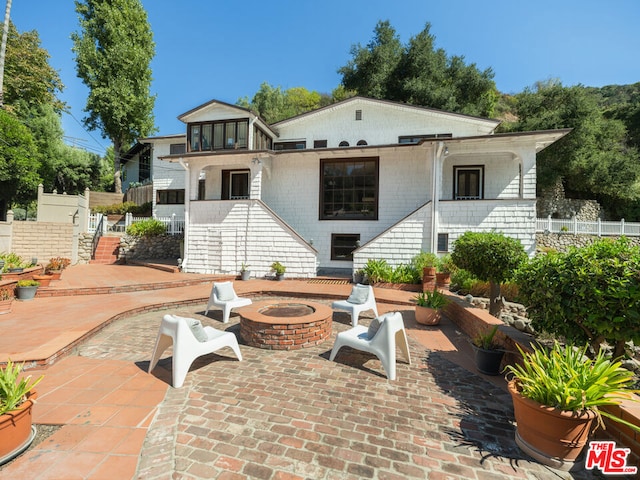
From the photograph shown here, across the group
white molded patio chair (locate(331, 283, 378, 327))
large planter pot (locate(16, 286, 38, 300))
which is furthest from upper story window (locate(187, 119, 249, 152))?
white molded patio chair (locate(331, 283, 378, 327))

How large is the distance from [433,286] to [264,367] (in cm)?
702

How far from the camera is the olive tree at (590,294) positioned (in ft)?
9.29

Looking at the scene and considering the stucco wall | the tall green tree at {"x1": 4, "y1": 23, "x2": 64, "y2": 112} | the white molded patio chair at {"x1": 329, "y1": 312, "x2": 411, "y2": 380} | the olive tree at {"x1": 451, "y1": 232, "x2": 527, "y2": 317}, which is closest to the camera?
the white molded patio chair at {"x1": 329, "y1": 312, "x2": 411, "y2": 380}

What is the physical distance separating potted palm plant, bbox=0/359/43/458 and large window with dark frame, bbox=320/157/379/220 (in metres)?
11.4

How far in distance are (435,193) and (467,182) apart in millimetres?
2760

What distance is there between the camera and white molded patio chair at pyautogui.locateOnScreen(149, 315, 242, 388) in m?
3.60

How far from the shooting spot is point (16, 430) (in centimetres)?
229

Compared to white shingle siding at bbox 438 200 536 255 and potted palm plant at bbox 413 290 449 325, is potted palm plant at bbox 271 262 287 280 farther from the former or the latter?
white shingle siding at bbox 438 200 536 255

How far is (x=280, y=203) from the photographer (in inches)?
540

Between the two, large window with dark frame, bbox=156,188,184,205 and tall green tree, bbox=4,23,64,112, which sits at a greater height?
tall green tree, bbox=4,23,64,112

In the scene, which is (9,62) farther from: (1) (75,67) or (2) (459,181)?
(2) (459,181)

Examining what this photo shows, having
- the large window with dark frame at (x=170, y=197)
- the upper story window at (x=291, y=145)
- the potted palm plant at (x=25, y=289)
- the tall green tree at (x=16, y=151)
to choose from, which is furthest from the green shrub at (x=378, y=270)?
the tall green tree at (x=16, y=151)

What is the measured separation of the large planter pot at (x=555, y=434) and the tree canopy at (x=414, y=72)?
23141 millimetres

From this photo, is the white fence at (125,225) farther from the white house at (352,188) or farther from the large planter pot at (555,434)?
the large planter pot at (555,434)
